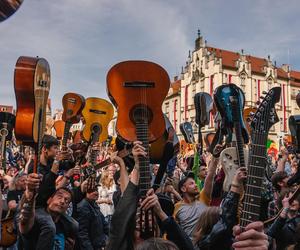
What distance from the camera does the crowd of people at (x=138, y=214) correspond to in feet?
8.89

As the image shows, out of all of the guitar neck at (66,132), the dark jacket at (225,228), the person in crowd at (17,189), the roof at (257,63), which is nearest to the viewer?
the dark jacket at (225,228)

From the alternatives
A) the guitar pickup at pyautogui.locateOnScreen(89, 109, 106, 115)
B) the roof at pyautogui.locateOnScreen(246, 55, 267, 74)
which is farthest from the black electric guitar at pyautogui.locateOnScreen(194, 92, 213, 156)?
the roof at pyautogui.locateOnScreen(246, 55, 267, 74)

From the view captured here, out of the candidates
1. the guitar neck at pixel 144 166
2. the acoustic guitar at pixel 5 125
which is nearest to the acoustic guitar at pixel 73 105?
the acoustic guitar at pixel 5 125

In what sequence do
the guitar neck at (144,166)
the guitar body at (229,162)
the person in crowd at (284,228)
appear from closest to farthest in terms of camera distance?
the guitar neck at (144,166) → the person in crowd at (284,228) → the guitar body at (229,162)

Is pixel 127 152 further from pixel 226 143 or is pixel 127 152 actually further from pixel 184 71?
pixel 184 71

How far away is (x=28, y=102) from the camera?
151 inches

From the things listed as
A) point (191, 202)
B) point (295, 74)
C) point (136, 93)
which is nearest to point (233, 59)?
point (295, 74)

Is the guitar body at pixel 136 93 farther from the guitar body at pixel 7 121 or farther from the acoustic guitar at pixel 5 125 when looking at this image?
the guitar body at pixel 7 121

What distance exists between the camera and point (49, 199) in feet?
14.7

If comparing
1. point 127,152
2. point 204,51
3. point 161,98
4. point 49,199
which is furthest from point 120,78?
point 204,51

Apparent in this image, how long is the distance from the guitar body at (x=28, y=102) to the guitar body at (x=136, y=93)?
86cm

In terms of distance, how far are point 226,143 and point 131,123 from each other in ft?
5.88

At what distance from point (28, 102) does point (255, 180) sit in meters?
2.53

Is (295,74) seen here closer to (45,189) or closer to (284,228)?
(284,228)
